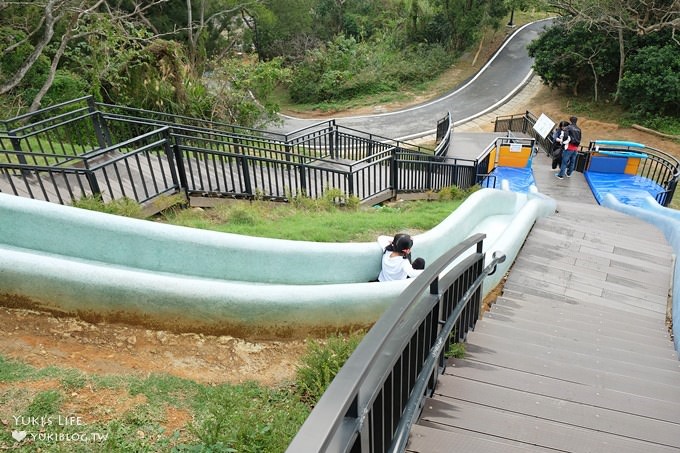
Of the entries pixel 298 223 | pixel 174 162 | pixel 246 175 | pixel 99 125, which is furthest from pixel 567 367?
pixel 99 125

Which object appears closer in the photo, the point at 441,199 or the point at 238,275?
the point at 238,275

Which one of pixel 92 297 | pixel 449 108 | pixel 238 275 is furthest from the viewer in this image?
pixel 449 108

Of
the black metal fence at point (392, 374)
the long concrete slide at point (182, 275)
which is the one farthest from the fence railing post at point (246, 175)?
the black metal fence at point (392, 374)

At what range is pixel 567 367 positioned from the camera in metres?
3.39

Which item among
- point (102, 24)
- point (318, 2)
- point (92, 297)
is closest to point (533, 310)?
point (92, 297)

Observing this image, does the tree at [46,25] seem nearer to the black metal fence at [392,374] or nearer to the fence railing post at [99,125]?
the fence railing post at [99,125]

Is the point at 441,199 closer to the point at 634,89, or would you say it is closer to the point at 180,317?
the point at 180,317

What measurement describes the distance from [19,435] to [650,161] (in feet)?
68.9

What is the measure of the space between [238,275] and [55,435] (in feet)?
6.95

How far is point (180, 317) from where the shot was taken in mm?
3844

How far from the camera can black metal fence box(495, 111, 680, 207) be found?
529 inches

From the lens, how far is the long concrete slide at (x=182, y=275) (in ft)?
12.2

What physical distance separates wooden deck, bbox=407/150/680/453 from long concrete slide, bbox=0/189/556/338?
93 centimetres

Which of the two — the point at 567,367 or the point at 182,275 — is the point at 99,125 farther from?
the point at 567,367
